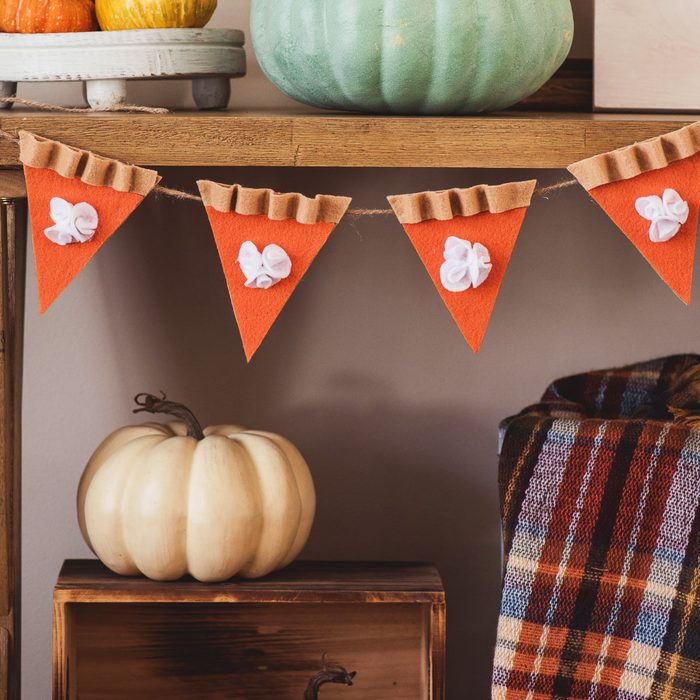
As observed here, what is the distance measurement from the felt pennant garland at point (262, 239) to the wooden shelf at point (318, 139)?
0.11 feet

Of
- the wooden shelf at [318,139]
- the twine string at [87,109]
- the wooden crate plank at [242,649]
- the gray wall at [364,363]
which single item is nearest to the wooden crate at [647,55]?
the gray wall at [364,363]

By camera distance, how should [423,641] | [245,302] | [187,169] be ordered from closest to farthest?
[245,302] → [423,641] → [187,169]

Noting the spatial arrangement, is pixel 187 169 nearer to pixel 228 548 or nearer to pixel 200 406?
pixel 200 406

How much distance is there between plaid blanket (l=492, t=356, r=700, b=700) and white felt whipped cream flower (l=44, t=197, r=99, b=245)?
469 mm

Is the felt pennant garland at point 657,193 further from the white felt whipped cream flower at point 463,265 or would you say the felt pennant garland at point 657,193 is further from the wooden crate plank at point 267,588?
the wooden crate plank at point 267,588

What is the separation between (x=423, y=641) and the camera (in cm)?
105

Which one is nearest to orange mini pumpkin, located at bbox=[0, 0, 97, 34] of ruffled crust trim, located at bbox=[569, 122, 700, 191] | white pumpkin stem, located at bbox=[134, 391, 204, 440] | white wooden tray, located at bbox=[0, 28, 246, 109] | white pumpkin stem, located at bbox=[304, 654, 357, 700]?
white wooden tray, located at bbox=[0, 28, 246, 109]

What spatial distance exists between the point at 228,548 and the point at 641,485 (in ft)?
1.34

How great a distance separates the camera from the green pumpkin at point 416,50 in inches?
35.0

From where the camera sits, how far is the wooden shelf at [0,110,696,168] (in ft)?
2.91

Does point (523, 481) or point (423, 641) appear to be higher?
point (523, 481)

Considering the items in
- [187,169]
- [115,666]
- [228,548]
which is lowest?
[115,666]

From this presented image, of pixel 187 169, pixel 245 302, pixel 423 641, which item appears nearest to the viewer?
pixel 245 302

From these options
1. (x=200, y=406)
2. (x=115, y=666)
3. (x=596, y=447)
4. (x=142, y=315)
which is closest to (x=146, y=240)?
(x=142, y=315)
